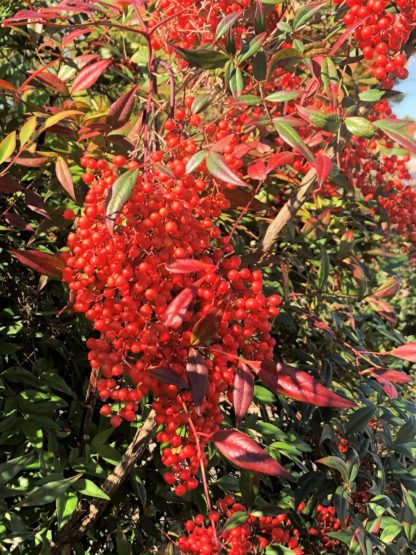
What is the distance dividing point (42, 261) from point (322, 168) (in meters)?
0.43

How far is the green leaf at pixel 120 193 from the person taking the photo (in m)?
0.70

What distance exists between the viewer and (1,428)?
1.06 metres

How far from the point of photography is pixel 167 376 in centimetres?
75

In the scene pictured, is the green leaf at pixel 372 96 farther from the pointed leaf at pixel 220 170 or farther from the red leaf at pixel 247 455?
the red leaf at pixel 247 455

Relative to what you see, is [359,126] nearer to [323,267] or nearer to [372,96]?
[372,96]

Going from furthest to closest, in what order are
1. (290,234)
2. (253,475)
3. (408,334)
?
1. (408,334)
2. (290,234)
3. (253,475)

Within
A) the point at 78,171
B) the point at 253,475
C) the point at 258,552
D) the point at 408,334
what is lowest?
the point at 408,334

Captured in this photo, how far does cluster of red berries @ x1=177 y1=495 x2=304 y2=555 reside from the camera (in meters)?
0.97

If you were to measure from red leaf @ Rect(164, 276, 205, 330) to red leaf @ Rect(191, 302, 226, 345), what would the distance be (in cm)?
3

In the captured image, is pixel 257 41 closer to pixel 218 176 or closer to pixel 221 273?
pixel 218 176

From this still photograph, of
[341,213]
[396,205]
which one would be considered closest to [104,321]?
[341,213]

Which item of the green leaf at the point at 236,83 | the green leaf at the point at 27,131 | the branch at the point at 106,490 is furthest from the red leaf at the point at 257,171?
the branch at the point at 106,490

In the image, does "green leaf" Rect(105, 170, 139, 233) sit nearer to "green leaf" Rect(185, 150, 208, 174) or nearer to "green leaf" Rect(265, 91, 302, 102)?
"green leaf" Rect(185, 150, 208, 174)

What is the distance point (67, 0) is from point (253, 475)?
0.83 m
